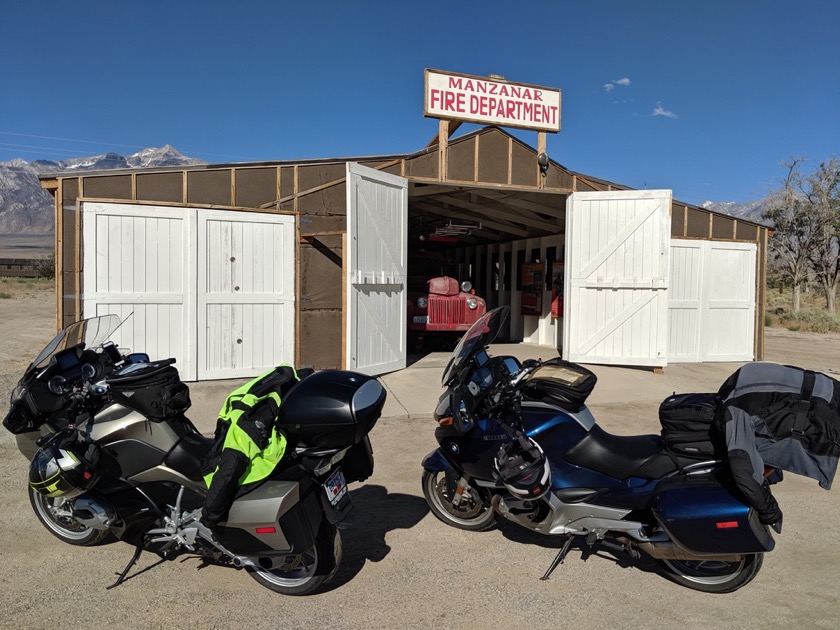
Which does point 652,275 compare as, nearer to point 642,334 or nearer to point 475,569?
point 642,334

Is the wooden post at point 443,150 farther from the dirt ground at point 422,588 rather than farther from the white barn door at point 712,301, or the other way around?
the dirt ground at point 422,588

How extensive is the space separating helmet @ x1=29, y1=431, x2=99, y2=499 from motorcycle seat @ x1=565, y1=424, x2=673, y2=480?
2.57 m

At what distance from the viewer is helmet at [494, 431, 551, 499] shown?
3.20 metres

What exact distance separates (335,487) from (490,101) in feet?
27.4

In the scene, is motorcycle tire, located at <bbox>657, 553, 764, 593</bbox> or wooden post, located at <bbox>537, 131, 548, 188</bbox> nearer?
motorcycle tire, located at <bbox>657, 553, 764, 593</bbox>

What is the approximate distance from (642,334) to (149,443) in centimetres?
890

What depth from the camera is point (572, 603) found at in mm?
3109

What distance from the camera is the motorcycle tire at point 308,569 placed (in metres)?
3.07

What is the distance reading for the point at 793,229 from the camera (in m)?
30.8

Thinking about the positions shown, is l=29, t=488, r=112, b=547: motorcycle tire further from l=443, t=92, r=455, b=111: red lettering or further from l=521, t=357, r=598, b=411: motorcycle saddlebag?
l=443, t=92, r=455, b=111: red lettering

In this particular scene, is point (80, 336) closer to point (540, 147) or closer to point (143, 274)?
point (143, 274)

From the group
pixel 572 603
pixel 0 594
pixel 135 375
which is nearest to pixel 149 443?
pixel 135 375

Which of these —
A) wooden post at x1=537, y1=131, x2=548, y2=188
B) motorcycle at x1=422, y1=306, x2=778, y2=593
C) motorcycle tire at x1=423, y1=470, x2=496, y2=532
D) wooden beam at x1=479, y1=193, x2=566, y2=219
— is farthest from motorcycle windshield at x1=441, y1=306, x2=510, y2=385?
wooden beam at x1=479, y1=193, x2=566, y2=219

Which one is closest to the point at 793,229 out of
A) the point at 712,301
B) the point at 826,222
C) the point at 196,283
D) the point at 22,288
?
the point at 826,222
